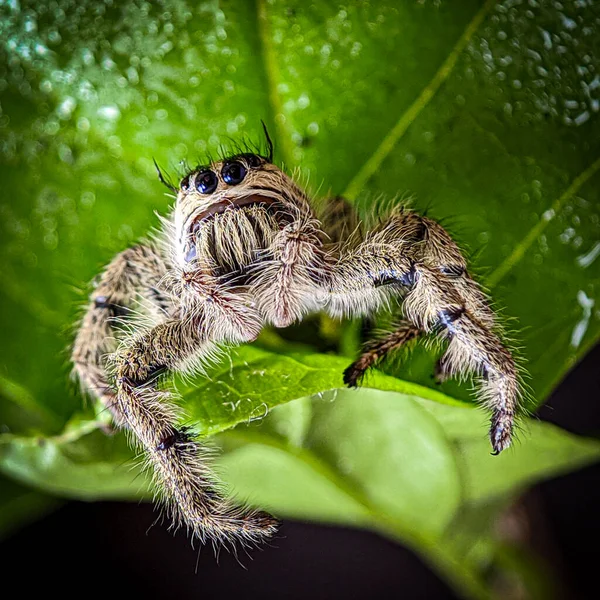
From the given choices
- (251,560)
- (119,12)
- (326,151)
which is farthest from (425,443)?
(119,12)

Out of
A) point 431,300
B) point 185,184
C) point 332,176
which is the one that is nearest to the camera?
point 431,300

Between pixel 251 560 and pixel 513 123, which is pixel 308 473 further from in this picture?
pixel 513 123

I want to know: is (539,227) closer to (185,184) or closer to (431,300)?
(431,300)

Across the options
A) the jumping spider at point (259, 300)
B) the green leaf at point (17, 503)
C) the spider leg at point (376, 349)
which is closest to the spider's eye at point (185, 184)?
the jumping spider at point (259, 300)

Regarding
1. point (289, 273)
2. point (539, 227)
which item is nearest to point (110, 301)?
point (289, 273)

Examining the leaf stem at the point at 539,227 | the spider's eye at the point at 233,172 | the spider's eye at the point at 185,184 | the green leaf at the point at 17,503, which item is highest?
the leaf stem at the point at 539,227

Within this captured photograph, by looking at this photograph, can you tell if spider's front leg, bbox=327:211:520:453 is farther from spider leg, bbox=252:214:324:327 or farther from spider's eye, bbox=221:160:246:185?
spider's eye, bbox=221:160:246:185

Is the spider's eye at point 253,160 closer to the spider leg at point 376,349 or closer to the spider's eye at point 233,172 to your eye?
the spider's eye at point 233,172
